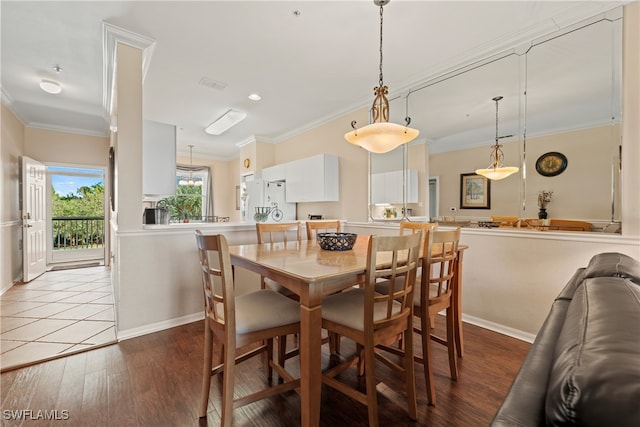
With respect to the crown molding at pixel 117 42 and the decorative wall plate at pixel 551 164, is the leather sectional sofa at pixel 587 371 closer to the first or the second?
the decorative wall plate at pixel 551 164

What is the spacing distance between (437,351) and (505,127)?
6.83ft

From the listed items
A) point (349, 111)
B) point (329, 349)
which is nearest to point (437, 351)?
point (329, 349)

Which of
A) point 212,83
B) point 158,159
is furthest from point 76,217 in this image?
point 212,83

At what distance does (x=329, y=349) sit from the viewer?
2145 mm

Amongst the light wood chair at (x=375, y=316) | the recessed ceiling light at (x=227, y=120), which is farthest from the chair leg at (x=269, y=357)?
the recessed ceiling light at (x=227, y=120)

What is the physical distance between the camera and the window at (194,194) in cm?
732

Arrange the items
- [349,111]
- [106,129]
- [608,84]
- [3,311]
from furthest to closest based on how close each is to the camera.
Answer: [106,129]
[349,111]
[3,311]
[608,84]

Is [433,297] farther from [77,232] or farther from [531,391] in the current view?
[77,232]

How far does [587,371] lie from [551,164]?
2479 millimetres

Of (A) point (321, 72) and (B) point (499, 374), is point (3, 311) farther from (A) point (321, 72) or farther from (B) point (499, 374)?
(B) point (499, 374)

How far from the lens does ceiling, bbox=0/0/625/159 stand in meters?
2.11

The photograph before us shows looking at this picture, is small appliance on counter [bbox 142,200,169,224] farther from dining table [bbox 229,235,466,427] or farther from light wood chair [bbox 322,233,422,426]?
light wood chair [bbox 322,233,422,426]

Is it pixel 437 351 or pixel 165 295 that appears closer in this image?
pixel 437 351

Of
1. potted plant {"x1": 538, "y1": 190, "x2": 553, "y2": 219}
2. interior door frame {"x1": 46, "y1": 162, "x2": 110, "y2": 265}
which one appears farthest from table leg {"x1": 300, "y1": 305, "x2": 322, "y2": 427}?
interior door frame {"x1": 46, "y1": 162, "x2": 110, "y2": 265}
